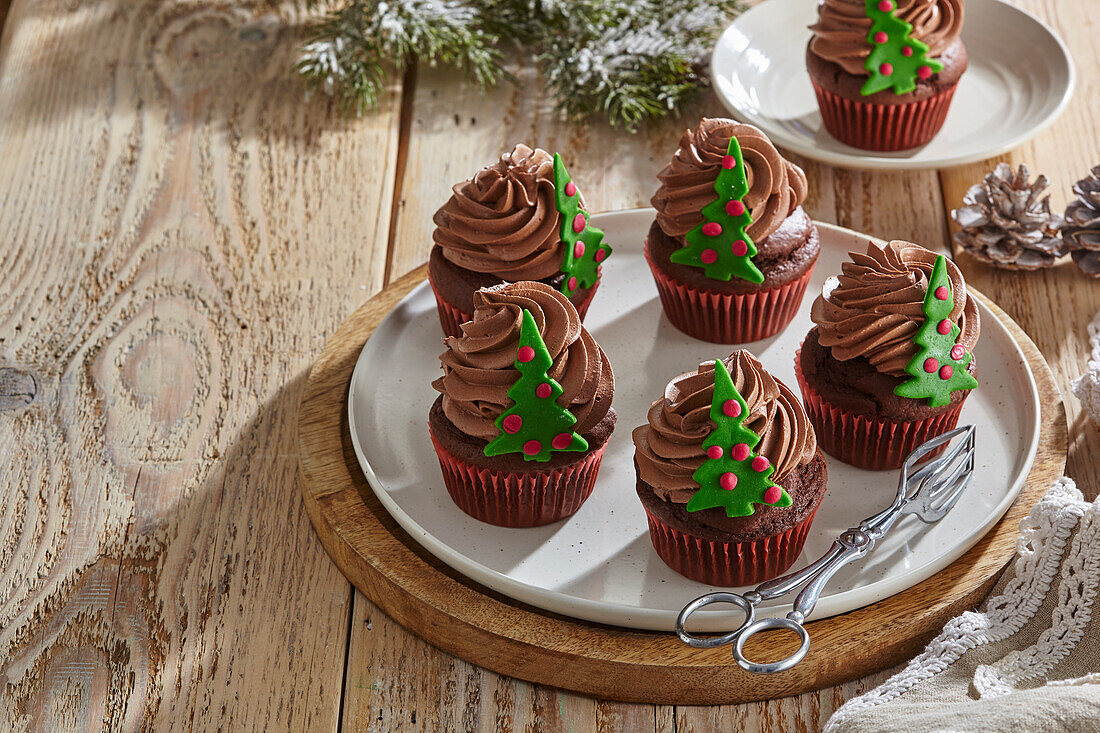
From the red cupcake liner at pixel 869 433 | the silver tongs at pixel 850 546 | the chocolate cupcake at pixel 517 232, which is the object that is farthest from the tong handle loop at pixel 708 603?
the chocolate cupcake at pixel 517 232

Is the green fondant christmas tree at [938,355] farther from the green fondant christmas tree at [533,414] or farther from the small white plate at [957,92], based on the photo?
the small white plate at [957,92]

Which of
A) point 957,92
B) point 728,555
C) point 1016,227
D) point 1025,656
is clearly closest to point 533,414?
point 728,555

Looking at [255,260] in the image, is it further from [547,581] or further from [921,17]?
[921,17]

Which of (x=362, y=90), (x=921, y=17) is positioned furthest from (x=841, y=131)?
(x=362, y=90)

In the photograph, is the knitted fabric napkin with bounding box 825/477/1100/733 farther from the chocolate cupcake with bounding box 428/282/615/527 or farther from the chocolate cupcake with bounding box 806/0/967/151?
the chocolate cupcake with bounding box 806/0/967/151

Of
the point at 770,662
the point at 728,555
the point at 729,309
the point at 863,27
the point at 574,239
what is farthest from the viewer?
the point at 863,27

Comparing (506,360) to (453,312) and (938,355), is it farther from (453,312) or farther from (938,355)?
(938,355)

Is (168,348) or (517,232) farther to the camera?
(168,348)
